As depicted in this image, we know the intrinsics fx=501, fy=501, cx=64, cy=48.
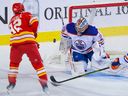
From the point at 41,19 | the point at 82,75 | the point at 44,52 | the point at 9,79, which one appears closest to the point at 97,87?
the point at 82,75

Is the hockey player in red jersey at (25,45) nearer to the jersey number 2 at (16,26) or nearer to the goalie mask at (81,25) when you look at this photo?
the jersey number 2 at (16,26)

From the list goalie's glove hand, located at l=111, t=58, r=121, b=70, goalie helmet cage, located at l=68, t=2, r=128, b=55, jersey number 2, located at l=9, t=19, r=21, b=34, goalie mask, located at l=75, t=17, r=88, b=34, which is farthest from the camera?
goalie helmet cage, located at l=68, t=2, r=128, b=55

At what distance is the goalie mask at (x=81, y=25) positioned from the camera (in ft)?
12.5

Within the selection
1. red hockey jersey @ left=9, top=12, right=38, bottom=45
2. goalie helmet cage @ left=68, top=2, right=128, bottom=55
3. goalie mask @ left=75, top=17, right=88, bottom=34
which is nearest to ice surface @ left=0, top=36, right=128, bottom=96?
red hockey jersey @ left=9, top=12, right=38, bottom=45

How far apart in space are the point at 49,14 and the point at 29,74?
1091 millimetres

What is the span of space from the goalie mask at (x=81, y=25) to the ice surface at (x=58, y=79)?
1.16 ft

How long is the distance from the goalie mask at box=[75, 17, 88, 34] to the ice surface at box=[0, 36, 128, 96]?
353 millimetres

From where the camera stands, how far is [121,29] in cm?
491

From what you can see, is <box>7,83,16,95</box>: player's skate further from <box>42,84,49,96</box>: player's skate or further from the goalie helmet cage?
the goalie helmet cage

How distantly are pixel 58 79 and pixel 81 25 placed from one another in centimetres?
46

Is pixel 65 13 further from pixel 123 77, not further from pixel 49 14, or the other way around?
pixel 123 77

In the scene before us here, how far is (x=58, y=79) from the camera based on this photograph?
3.66m

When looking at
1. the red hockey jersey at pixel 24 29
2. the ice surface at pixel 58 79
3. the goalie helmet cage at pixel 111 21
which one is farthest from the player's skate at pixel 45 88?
the goalie helmet cage at pixel 111 21

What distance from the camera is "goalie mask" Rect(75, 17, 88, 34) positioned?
3.80 metres
